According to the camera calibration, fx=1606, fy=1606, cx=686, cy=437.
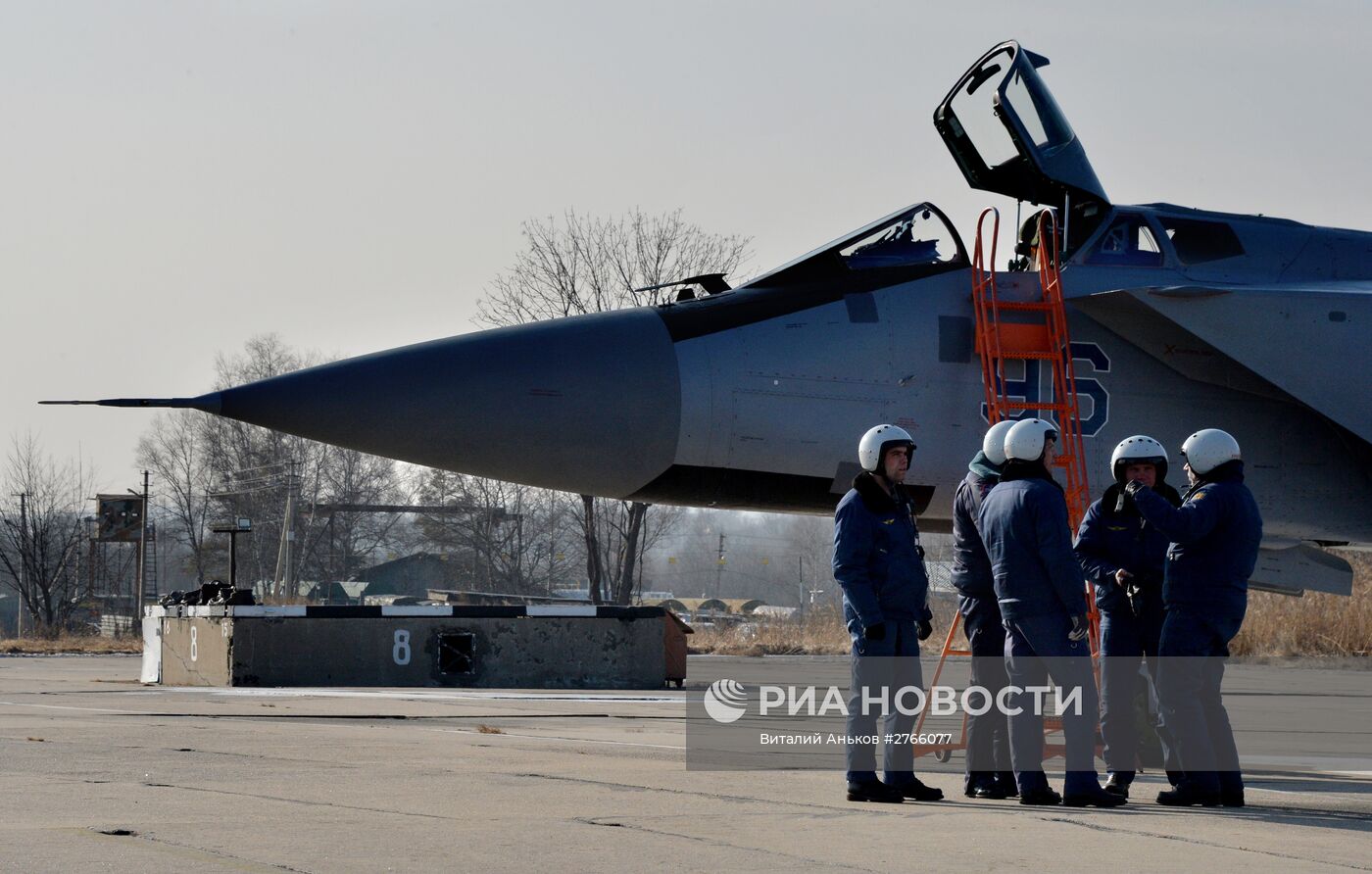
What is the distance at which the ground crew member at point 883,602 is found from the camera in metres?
6.39

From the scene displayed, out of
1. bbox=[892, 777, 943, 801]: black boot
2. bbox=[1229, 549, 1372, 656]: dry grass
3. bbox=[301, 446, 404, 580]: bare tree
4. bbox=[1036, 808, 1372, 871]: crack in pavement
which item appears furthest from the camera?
bbox=[301, 446, 404, 580]: bare tree

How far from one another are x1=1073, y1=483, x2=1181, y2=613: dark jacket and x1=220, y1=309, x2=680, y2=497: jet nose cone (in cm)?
298

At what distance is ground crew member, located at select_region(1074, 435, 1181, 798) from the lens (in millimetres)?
7008

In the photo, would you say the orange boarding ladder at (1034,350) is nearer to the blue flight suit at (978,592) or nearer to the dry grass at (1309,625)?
the blue flight suit at (978,592)

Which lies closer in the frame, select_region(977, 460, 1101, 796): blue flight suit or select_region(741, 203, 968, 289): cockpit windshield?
select_region(977, 460, 1101, 796): blue flight suit

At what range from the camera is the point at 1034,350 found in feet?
32.5

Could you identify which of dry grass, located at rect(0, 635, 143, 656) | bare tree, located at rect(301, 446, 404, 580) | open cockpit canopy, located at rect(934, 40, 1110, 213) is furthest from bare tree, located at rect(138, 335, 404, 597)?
open cockpit canopy, located at rect(934, 40, 1110, 213)

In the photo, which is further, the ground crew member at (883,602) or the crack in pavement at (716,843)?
the ground crew member at (883,602)

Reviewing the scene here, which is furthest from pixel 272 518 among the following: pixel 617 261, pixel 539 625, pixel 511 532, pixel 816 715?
pixel 816 715

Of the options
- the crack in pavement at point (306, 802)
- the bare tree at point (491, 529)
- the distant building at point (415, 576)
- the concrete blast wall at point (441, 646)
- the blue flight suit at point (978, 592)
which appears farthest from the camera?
the distant building at point (415, 576)

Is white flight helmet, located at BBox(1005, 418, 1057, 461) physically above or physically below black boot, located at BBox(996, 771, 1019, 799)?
above

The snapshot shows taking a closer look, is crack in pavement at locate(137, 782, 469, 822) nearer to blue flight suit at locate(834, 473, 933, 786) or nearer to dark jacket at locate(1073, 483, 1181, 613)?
blue flight suit at locate(834, 473, 933, 786)

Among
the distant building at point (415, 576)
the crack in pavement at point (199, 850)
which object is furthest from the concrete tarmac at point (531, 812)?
the distant building at point (415, 576)

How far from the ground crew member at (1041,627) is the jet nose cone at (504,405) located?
326 cm
